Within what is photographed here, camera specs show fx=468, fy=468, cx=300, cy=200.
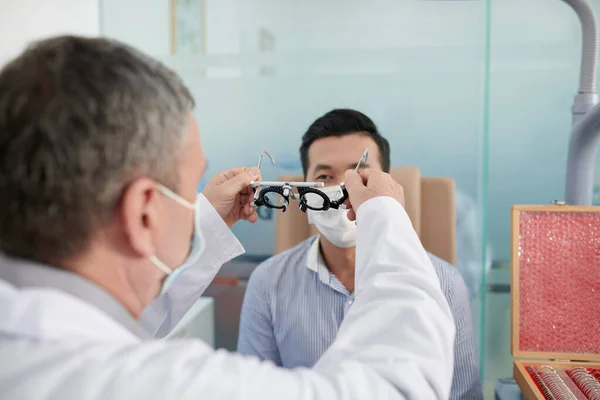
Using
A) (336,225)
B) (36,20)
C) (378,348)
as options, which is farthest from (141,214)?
(36,20)

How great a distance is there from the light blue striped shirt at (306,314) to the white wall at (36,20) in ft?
3.32

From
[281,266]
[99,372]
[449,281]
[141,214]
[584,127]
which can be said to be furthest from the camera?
[281,266]

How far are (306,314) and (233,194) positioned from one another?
0.47 meters

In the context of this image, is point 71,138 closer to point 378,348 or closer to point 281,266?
point 378,348

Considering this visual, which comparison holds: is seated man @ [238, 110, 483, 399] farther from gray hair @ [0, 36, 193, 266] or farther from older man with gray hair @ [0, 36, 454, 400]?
gray hair @ [0, 36, 193, 266]

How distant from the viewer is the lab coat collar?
53cm

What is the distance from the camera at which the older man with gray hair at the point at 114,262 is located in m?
0.49

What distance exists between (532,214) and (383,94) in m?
0.93

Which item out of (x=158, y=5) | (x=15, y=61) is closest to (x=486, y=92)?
(x=158, y=5)

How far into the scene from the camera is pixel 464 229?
196 cm

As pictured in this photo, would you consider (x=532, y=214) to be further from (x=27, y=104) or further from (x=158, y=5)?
(x=158, y=5)

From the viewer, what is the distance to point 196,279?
0.97m

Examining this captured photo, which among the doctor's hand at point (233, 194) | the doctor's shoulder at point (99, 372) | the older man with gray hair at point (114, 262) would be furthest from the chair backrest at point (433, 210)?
the doctor's shoulder at point (99, 372)


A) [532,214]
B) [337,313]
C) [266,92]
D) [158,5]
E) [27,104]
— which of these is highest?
[158,5]
